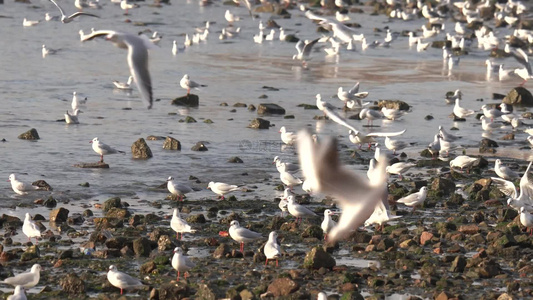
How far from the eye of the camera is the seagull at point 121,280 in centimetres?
1089

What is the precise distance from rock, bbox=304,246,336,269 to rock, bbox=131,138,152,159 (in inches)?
287

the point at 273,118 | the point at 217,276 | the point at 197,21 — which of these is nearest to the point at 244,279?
the point at 217,276

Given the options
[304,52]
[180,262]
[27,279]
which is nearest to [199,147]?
[180,262]

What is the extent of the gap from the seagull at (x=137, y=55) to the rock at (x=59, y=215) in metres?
2.74

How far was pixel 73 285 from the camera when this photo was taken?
10953 millimetres

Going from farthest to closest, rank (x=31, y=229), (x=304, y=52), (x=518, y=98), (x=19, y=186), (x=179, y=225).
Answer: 1. (x=304, y=52)
2. (x=518, y=98)
3. (x=19, y=186)
4. (x=179, y=225)
5. (x=31, y=229)

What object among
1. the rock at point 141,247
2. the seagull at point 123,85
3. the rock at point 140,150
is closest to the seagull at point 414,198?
the rock at point 141,247

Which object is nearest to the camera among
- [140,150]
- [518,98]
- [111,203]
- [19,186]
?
[111,203]

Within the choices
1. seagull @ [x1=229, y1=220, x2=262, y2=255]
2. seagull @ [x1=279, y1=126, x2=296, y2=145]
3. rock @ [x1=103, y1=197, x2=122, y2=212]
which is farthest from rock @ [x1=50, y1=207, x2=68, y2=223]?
seagull @ [x1=279, y1=126, x2=296, y2=145]

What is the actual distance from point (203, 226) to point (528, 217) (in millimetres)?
4077

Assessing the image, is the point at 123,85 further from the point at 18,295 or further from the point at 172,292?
the point at 18,295

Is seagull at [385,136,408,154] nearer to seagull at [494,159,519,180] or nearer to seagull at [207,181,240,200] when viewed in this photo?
seagull at [494,159,519,180]

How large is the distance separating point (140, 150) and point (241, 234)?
20.2ft

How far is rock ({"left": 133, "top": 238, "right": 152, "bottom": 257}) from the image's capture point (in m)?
12.5
